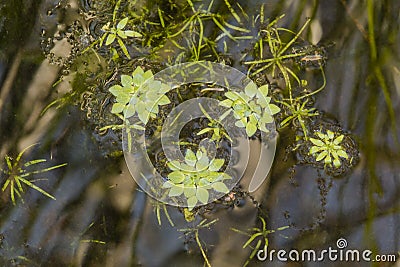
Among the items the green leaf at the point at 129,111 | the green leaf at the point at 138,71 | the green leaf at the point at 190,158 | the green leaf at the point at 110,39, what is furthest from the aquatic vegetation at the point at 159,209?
the green leaf at the point at 110,39

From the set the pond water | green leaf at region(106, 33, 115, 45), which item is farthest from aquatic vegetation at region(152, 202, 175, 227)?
green leaf at region(106, 33, 115, 45)

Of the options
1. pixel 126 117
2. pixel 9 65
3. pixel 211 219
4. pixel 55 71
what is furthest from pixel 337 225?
pixel 9 65

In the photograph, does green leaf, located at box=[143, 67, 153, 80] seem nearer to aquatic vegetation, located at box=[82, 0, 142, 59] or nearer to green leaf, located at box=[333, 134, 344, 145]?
aquatic vegetation, located at box=[82, 0, 142, 59]

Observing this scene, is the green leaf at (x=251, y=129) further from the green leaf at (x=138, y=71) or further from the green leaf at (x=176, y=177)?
the green leaf at (x=138, y=71)

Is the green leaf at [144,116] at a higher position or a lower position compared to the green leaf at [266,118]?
lower

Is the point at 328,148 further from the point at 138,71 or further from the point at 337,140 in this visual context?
the point at 138,71

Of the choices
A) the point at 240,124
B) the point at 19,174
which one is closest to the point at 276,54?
the point at 240,124

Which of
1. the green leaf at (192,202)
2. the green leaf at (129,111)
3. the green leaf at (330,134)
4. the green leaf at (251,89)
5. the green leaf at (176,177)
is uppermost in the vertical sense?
the green leaf at (251,89)
